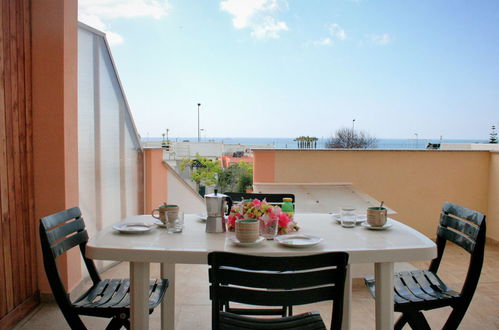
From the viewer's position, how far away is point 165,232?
1883 millimetres

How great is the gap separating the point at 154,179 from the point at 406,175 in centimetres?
290

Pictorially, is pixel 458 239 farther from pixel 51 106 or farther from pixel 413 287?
pixel 51 106

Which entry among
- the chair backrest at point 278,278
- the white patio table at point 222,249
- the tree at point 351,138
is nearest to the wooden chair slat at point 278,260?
the chair backrest at point 278,278

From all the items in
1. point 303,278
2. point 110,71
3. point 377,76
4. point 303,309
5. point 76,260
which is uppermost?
point 377,76

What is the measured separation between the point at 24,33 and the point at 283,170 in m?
2.81

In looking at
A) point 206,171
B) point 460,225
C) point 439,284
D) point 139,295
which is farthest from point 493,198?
point 206,171

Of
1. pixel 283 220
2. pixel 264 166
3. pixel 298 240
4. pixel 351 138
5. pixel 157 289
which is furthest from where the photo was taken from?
pixel 351 138

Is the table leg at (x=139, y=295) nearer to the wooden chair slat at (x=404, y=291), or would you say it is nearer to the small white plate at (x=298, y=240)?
the small white plate at (x=298, y=240)

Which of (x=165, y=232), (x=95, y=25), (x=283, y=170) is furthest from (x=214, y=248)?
(x=283, y=170)

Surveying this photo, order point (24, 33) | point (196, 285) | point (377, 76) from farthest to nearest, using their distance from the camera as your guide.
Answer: point (377, 76) < point (196, 285) < point (24, 33)

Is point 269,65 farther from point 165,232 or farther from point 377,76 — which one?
point 165,232

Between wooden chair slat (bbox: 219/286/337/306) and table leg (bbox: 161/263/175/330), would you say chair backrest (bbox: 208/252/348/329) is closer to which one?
wooden chair slat (bbox: 219/286/337/306)

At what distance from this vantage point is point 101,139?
341 centimetres

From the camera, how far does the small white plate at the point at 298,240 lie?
1.63 metres
